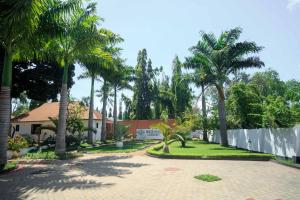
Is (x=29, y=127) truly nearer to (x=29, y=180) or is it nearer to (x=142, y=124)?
(x=142, y=124)

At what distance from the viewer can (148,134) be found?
154 feet

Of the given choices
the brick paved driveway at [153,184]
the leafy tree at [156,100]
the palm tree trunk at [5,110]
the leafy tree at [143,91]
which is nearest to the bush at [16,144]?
the palm tree trunk at [5,110]

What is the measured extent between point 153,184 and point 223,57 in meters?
19.0

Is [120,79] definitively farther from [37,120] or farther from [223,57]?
[223,57]

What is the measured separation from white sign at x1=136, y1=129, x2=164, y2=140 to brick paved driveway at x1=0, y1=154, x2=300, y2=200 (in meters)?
32.7

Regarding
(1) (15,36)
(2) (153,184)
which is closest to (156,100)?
(1) (15,36)

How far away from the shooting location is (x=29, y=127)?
40.5 metres

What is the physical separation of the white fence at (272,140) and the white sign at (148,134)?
71.3 feet

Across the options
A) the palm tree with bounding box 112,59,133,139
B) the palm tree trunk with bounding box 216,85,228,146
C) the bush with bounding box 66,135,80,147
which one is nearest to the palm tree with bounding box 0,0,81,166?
the bush with bounding box 66,135,80,147

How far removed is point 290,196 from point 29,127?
3850 centimetres

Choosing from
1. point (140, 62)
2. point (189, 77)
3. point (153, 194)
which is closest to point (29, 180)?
point (153, 194)

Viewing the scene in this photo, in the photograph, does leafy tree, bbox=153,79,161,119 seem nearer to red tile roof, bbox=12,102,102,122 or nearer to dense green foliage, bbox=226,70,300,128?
red tile roof, bbox=12,102,102,122

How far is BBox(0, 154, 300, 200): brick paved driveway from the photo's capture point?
8454 millimetres

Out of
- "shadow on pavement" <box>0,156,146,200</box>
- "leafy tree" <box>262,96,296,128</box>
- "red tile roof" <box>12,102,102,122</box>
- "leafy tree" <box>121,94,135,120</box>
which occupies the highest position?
"leafy tree" <box>121,94,135,120</box>
